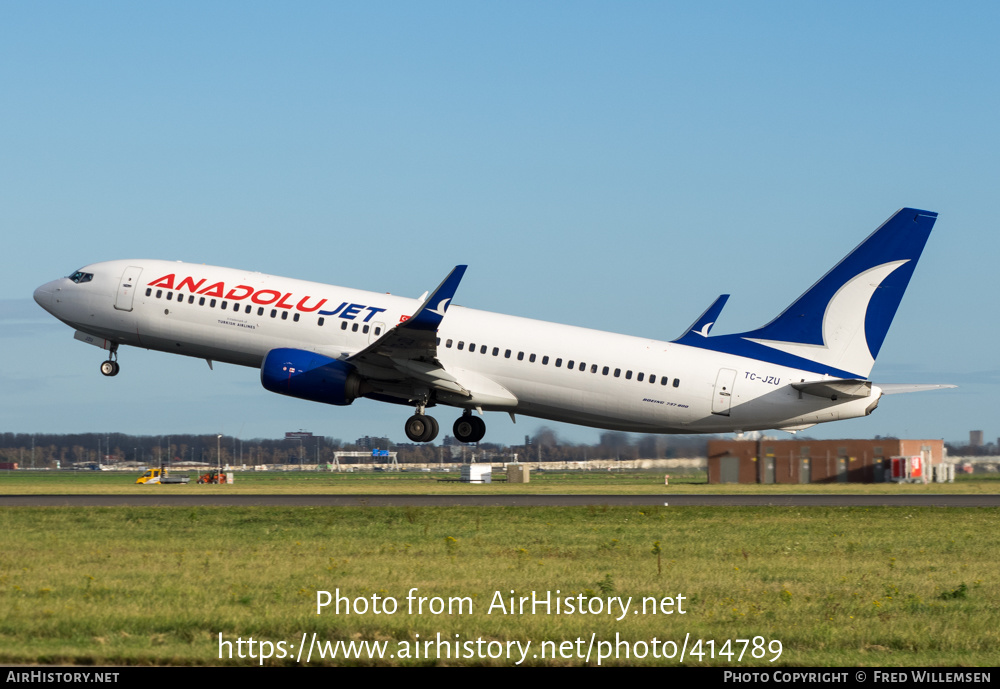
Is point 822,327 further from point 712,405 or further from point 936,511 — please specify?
point 936,511

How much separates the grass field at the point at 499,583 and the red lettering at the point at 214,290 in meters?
14.6

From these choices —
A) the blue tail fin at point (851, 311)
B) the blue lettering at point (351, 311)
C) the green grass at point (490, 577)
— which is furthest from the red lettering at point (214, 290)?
the blue tail fin at point (851, 311)

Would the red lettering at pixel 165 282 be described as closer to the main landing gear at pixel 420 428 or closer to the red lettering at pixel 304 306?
the red lettering at pixel 304 306

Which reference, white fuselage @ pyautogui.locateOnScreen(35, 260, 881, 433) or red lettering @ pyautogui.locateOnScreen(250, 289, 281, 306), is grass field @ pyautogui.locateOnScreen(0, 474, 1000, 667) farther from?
red lettering @ pyautogui.locateOnScreen(250, 289, 281, 306)

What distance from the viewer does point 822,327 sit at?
4500 cm

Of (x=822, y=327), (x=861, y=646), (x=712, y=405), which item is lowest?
(x=861, y=646)

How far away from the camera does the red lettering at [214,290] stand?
47312mm

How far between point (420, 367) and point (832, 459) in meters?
39.3

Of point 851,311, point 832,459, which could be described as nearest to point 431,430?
point 851,311

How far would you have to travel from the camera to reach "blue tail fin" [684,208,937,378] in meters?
44.4

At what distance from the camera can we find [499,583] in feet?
66.3

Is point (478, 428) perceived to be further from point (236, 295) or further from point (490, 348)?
point (236, 295)
